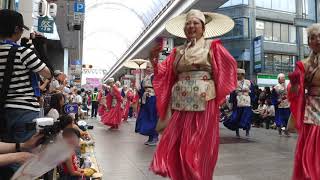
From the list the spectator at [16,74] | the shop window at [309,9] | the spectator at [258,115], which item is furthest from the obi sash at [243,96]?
the shop window at [309,9]

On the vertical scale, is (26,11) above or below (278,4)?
below

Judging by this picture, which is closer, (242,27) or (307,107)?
(307,107)

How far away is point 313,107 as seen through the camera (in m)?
3.75

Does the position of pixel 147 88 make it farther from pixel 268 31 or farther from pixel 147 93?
pixel 268 31

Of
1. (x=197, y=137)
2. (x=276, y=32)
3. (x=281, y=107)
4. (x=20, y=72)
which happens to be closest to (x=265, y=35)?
(x=276, y=32)

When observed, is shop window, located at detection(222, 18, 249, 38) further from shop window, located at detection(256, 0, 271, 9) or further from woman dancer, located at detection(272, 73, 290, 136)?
woman dancer, located at detection(272, 73, 290, 136)

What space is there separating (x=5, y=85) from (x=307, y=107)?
8.12 feet

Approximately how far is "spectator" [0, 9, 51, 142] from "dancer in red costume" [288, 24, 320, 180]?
2.11 metres

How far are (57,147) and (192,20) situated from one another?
256cm

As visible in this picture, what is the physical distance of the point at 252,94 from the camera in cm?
1005

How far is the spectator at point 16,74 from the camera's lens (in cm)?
290

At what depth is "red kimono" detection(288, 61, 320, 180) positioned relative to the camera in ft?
11.6

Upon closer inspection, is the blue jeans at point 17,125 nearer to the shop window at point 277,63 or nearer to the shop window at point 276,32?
the shop window at point 277,63

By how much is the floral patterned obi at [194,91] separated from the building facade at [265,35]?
81.3ft
